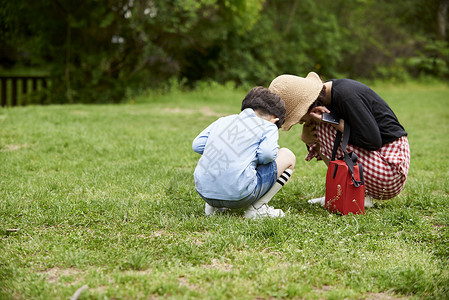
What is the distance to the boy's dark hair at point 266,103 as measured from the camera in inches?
141

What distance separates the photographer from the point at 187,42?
50.2 ft

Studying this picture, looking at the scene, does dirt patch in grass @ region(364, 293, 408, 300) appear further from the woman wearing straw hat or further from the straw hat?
the straw hat

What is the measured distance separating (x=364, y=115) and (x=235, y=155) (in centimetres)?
113

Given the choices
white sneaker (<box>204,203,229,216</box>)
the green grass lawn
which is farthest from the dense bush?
white sneaker (<box>204,203,229,216</box>)

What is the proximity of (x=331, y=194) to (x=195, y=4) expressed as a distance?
10553mm

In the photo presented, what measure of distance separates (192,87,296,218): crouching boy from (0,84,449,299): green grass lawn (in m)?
0.23

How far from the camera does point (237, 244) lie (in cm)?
310

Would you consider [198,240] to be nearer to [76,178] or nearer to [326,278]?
[326,278]

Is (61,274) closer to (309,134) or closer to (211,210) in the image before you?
(211,210)

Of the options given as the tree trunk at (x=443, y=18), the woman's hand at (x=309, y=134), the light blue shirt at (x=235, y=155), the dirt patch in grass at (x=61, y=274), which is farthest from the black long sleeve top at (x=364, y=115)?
the tree trunk at (x=443, y=18)

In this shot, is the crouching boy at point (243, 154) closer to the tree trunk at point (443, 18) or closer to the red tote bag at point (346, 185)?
the red tote bag at point (346, 185)

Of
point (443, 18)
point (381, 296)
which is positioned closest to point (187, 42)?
point (443, 18)

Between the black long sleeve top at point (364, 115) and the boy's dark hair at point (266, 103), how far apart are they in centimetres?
54

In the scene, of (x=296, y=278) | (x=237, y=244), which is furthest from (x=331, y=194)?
(x=296, y=278)
